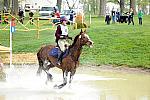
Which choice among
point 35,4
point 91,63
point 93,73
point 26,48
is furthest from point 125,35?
point 35,4

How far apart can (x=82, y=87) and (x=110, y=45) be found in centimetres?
1348

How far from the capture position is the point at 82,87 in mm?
16328

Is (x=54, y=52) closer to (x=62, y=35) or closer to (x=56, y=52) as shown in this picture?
(x=56, y=52)

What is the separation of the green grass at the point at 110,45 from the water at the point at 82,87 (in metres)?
3.74

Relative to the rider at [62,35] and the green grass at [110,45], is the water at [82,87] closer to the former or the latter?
the rider at [62,35]

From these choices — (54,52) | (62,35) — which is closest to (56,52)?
(54,52)

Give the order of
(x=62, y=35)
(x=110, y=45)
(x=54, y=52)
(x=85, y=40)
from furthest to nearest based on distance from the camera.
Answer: (x=110, y=45)
(x=54, y=52)
(x=62, y=35)
(x=85, y=40)

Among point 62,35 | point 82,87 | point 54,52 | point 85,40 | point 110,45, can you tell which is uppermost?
point 62,35

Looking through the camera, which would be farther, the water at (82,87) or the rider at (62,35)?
the rider at (62,35)

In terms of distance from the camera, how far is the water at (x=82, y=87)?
14.3 meters

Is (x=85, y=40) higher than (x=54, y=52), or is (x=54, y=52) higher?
(x=85, y=40)

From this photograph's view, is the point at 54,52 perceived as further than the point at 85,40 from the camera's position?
Yes

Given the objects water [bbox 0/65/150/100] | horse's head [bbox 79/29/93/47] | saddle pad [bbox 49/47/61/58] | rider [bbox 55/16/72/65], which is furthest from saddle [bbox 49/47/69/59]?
water [bbox 0/65/150/100]

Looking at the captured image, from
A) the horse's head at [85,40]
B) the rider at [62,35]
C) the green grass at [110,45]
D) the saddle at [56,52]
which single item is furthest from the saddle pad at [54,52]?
the green grass at [110,45]
